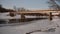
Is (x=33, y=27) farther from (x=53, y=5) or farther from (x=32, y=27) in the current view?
(x=53, y=5)

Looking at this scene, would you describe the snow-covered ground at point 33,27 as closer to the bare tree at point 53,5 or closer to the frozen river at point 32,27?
the frozen river at point 32,27

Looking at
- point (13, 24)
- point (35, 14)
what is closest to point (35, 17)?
point (35, 14)

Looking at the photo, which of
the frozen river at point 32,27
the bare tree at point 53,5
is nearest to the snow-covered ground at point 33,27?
the frozen river at point 32,27

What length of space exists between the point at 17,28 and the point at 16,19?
0.10 metres

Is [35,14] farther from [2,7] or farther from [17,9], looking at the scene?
[2,7]

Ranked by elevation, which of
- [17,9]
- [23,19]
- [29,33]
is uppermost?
[17,9]

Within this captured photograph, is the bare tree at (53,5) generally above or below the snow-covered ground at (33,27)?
above

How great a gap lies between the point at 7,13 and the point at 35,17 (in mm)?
296

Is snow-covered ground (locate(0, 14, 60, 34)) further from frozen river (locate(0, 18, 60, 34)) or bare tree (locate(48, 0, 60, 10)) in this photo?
bare tree (locate(48, 0, 60, 10))

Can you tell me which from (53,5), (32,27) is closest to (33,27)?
(32,27)

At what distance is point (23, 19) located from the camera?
120 cm

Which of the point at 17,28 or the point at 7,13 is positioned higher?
the point at 7,13

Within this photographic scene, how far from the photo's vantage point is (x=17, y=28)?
1.18 m

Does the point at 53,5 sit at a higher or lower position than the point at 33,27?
higher
